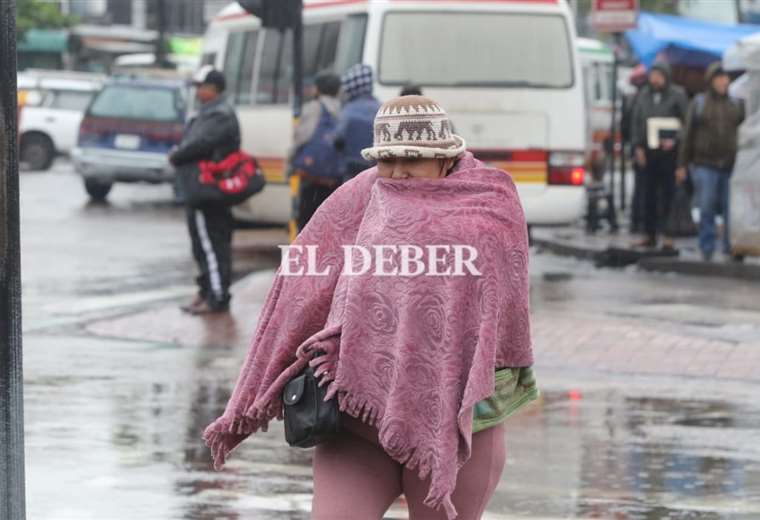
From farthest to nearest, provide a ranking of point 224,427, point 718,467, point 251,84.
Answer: point 251,84
point 718,467
point 224,427

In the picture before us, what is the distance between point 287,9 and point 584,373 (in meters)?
4.14

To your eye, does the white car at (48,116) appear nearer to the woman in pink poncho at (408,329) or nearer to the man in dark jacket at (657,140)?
the man in dark jacket at (657,140)

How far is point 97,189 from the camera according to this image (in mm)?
27016

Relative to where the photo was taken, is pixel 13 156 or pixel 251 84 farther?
pixel 251 84

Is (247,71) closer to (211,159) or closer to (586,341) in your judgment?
(211,159)

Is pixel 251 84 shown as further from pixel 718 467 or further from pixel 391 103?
pixel 391 103

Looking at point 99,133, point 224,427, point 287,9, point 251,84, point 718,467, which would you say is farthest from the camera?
point 99,133

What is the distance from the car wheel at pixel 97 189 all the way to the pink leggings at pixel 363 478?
73.5ft

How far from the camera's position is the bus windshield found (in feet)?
54.6

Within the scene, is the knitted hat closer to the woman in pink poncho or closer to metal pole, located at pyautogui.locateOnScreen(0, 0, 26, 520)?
the woman in pink poncho

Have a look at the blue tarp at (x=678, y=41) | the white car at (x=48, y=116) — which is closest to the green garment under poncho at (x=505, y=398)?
the blue tarp at (x=678, y=41)

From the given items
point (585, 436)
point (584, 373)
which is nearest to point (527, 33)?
point (584, 373)

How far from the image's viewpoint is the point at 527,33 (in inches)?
664

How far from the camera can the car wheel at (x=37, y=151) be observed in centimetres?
3553
